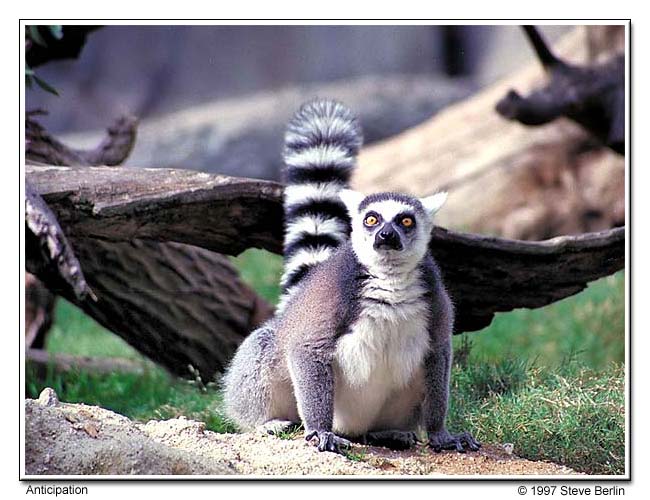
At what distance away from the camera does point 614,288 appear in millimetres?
7965

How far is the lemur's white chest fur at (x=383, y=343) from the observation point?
3.85m

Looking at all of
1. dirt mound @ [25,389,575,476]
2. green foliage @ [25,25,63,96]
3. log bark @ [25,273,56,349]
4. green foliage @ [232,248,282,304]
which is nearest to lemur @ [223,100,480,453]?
dirt mound @ [25,389,575,476]

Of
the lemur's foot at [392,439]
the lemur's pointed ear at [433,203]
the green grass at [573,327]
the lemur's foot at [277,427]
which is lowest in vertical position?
the lemur's foot at [392,439]

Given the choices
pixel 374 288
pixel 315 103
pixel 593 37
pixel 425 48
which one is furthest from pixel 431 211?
pixel 425 48

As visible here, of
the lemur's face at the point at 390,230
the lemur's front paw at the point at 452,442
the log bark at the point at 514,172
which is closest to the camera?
the lemur's face at the point at 390,230

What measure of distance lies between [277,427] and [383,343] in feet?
2.48

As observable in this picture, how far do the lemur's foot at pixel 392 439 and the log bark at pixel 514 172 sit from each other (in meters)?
5.26

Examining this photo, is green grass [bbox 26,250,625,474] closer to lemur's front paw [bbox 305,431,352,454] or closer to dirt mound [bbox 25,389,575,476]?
dirt mound [bbox 25,389,575,476]

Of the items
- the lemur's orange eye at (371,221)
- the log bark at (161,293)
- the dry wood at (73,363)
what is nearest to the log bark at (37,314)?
the dry wood at (73,363)

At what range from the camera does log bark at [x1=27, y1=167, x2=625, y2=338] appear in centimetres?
428

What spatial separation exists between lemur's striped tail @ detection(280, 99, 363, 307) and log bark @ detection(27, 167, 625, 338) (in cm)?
15

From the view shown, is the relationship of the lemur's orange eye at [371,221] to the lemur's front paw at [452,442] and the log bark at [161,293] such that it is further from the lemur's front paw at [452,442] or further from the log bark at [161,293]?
the log bark at [161,293]

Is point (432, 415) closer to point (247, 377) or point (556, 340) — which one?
point (247, 377)

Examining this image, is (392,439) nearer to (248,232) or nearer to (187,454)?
(187,454)
